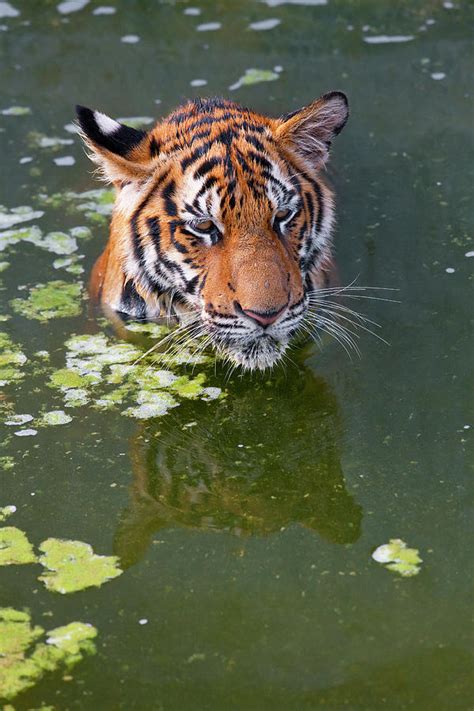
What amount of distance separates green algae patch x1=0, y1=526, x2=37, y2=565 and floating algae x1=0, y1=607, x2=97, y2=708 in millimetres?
184

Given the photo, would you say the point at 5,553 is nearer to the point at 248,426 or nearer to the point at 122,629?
the point at 122,629

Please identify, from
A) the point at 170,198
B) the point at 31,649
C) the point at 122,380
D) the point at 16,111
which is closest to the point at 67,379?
the point at 122,380

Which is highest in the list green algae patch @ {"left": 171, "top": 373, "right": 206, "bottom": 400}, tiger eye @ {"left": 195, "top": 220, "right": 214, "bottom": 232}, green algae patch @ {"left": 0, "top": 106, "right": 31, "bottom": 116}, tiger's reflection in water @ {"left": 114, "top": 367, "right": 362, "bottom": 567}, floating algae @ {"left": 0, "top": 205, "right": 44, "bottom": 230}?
tiger eye @ {"left": 195, "top": 220, "right": 214, "bottom": 232}

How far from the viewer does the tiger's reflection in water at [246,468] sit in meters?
2.87

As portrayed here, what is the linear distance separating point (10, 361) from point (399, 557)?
1.55 meters

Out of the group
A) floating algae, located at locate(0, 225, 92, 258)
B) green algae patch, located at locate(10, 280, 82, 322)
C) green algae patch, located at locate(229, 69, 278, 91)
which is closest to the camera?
green algae patch, located at locate(10, 280, 82, 322)

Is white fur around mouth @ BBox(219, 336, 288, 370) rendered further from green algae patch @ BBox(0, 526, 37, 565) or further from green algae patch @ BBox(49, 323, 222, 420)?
green algae patch @ BBox(0, 526, 37, 565)

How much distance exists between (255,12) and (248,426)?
11.4 ft

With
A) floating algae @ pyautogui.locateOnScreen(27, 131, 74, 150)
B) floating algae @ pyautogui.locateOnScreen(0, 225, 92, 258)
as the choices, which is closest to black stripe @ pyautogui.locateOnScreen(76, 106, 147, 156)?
floating algae @ pyautogui.locateOnScreen(0, 225, 92, 258)

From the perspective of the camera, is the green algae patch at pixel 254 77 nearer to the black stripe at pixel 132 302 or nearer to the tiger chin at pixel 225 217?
the tiger chin at pixel 225 217

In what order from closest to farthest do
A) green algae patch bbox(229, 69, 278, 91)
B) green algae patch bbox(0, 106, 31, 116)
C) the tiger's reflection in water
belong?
1. the tiger's reflection in water
2. green algae patch bbox(0, 106, 31, 116)
3. green algae patch bbox(229, 69, 278, 91)

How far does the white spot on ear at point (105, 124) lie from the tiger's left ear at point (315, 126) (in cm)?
51

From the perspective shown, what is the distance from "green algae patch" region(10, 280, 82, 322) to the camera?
12.8 feet

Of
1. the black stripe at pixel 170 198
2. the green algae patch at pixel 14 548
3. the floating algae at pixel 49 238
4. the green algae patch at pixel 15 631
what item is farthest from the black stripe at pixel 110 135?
the green algae patch at pixel 15 631
